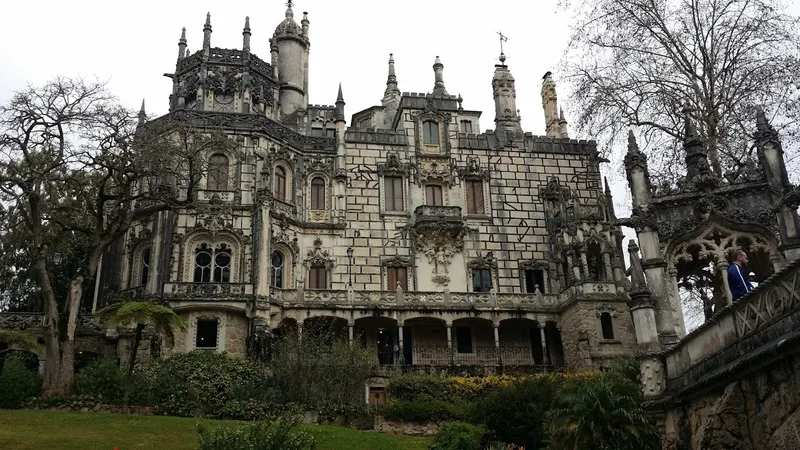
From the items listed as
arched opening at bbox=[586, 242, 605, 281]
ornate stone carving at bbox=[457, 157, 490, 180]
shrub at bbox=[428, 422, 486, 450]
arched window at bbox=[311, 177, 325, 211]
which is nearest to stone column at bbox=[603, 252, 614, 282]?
arched opening at bbox=[586, 242, 605, 281]

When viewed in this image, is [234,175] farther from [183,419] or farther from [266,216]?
[183,419]

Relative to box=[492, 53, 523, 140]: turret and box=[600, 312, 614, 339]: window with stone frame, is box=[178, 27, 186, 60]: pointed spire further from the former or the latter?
box=[600, 312, 614, 339]: window with stone frame

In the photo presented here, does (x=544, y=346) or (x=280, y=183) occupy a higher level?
(x=280, y=183)

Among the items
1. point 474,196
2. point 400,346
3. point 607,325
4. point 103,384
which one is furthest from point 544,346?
point 103,384

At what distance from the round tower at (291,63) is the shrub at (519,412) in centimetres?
2798

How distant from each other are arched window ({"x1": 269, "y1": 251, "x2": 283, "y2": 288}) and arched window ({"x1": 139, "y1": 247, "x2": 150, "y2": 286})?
19.9 ft

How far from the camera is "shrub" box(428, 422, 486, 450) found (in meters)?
21.0

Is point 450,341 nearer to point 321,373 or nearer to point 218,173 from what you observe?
point 321,373

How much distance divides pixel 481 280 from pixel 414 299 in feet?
15.6

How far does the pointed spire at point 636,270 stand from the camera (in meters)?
16.4

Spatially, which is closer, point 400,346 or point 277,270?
point 400,346

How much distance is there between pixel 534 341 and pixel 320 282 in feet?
38.3

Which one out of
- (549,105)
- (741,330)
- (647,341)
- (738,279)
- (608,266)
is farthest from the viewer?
(549,105)

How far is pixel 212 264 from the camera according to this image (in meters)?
36.0
